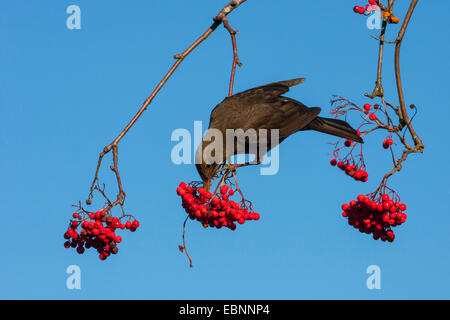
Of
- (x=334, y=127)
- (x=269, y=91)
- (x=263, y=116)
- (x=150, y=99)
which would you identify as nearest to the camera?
(x=150, y=99)

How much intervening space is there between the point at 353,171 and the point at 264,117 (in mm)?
1741

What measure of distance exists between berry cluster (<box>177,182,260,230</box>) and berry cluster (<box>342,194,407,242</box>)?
873 millimetres

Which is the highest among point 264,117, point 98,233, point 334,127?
point 264,117

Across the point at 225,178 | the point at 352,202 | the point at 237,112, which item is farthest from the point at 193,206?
the point at 237,112

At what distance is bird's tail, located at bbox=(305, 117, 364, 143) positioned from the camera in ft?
16.3

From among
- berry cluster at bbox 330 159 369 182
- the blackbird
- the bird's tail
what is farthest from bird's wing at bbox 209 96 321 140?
berry cluster at bbox 330 159 369 182

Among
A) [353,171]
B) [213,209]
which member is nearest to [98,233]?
[213,209]

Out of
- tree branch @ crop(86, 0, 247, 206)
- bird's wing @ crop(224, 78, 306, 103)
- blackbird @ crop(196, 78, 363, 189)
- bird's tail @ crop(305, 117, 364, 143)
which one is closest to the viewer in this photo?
tree branch @ crop(86, 0, 247, 206)

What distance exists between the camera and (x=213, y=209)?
423cm

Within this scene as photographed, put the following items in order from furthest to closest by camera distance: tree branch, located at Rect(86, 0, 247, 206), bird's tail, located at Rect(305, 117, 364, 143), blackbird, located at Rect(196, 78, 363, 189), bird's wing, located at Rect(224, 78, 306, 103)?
bird's wing, located at Rect(224, 78, 306, 103) < blackbird, located at Rect(196, 78, 363, 189) < bird's tail, located at Rect(305, 117, 364, 143) < tree branch, located at Rect(86, 0, 247, 206)

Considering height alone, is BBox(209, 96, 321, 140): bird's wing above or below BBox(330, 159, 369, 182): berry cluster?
above

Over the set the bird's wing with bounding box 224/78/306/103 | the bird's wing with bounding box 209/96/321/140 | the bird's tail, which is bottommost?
the bird's tail

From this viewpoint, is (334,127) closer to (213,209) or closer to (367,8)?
(367,8)

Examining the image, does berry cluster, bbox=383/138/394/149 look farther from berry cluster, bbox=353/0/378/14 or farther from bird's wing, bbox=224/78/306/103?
bird's wing, bbox=224/78/306/103
